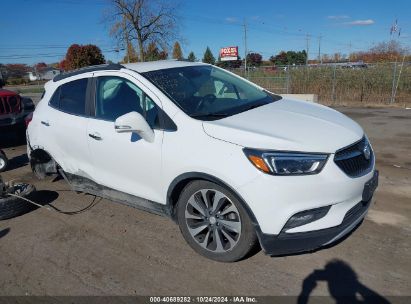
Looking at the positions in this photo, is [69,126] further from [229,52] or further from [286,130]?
[229,52]

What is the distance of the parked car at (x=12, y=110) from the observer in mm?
8664

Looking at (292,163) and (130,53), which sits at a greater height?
(130,53)

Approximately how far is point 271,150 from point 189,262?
1328mm

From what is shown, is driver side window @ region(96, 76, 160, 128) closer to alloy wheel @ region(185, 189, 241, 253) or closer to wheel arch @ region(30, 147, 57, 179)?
alloy wheel @ region(185, 189, 241, 253)

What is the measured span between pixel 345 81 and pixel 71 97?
1528 cm

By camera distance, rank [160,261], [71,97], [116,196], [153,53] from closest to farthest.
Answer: [160,261] < [116,196] < [71,97] < [153,53]

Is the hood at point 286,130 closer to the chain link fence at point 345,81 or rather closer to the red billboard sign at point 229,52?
the chain link fence at point 345,81

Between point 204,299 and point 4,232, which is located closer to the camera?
point 204,299

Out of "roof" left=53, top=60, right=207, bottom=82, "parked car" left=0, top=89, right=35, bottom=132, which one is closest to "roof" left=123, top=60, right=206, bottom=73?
"roof" left=53, top=60, right=207, bottom=82

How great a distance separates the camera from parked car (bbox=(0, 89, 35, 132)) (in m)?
8.66

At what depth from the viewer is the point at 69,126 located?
454 centimetres

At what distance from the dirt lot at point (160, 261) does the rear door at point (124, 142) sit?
0.55m

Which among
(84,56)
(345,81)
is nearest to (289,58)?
(84,56)

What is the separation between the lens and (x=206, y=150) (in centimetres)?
322
